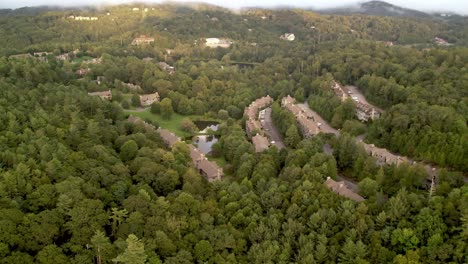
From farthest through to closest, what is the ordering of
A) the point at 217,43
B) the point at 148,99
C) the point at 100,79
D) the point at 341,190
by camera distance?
the point at 217,43
the point at 100,79
the point at 148,99
the point at 341,190

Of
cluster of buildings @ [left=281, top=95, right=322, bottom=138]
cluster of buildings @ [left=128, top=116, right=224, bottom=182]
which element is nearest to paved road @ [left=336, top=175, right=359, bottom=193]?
cluster of buildings @ [left=281, top=95, right=322, bottom=138]

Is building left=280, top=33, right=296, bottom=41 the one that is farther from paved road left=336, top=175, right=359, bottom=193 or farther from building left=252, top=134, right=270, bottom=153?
paved road left=336, top=175, right=359, bottom=193

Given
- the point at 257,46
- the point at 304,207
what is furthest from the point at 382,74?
the point at 257,46

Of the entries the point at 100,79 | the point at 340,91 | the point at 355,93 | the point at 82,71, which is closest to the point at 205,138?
the point at 340,91

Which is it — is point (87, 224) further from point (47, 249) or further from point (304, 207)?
point (304, 207)

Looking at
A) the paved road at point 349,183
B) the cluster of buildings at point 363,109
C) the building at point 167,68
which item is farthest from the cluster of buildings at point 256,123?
the building at point 167,68

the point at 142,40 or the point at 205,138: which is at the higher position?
the point at 142,40

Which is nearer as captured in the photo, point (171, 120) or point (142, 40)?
point (171, 120)

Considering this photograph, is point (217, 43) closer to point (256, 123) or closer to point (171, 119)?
point (171, 119)
